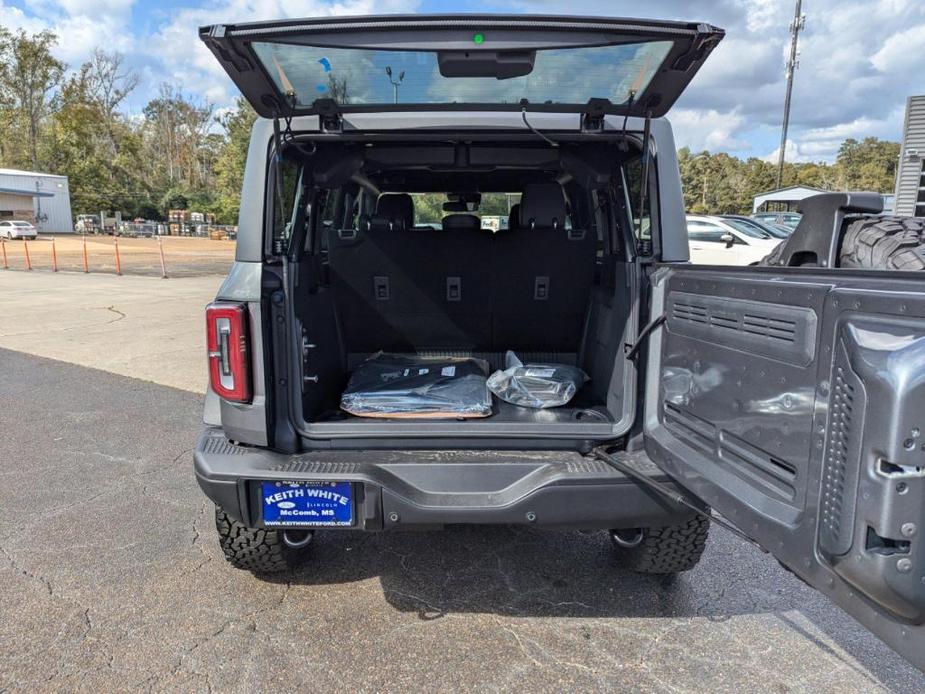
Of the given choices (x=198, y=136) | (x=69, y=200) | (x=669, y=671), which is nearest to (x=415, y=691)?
(x=669, y=671)

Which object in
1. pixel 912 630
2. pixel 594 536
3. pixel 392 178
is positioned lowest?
pixel 594 536

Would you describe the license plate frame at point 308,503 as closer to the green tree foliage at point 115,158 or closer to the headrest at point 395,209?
the headrest at point 395,209

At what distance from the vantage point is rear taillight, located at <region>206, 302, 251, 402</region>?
2359 millimetres

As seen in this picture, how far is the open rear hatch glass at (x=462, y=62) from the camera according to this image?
1958mm

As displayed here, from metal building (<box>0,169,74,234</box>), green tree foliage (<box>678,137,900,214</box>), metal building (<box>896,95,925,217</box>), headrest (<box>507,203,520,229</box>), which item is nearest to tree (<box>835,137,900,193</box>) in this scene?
green tree foliage (<box>678,137,900,214</box>)

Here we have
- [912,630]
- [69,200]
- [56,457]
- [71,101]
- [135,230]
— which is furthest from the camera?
[71,101]

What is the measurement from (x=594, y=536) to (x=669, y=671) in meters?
1.09

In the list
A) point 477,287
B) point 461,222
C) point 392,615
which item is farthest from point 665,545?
point 461,222

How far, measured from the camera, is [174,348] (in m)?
8.27

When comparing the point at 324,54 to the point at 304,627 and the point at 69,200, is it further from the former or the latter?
the point at 69,200

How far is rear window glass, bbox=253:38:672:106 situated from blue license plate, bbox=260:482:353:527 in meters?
1.42

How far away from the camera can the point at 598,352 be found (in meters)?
3.33

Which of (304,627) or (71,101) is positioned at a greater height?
(71,101)

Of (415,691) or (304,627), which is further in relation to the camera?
(304,627)
